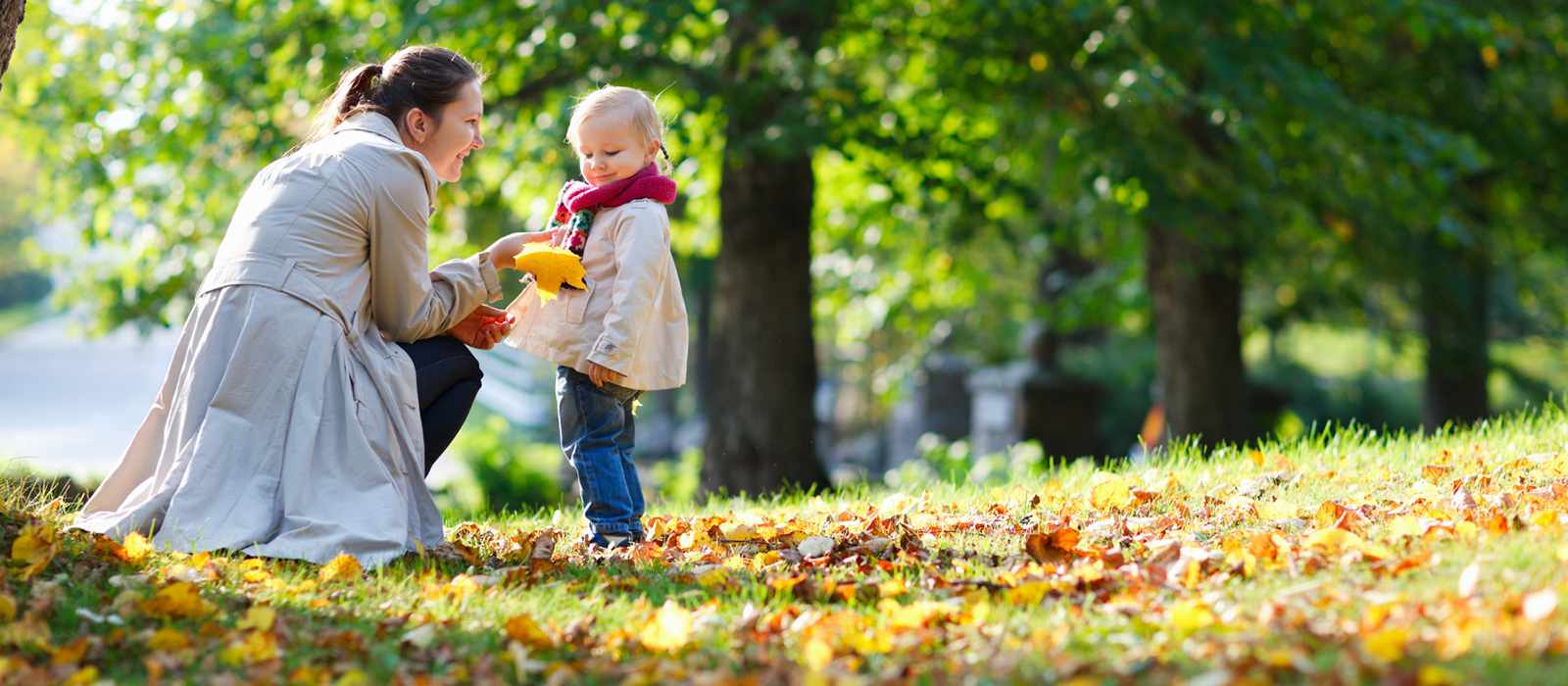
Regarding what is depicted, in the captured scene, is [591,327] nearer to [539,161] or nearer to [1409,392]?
[539,161]

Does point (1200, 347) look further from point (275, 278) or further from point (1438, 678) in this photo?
point (1438, 678)

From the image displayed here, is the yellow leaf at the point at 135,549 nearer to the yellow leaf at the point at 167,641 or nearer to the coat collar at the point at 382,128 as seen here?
the yellow leaf at the point at 167,641

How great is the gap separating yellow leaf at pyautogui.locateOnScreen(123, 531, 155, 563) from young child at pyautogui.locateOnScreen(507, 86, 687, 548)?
1081 mm

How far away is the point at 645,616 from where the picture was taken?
2.37 meters

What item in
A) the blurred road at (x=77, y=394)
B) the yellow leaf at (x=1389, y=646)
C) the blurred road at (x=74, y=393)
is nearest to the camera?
the yellow leaf at (x=1389, y=646)

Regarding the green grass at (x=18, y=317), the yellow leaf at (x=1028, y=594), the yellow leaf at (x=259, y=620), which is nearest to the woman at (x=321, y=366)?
the yellow leaf at (x=259, y=620)

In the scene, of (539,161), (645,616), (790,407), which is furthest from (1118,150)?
(645,616)

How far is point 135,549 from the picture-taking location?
2.74 m

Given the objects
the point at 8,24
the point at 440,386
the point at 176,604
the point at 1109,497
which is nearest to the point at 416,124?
the point at 440,386

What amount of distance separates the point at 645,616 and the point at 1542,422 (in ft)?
12.7

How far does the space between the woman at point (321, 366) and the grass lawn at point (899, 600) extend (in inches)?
6.2

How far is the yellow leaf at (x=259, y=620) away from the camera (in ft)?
7.24

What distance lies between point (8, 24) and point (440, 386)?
1.55 meters

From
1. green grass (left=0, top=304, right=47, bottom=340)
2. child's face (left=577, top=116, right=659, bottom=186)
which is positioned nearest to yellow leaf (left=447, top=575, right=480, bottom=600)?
child's face (left=577, top=116, right=659, bottom=186)
